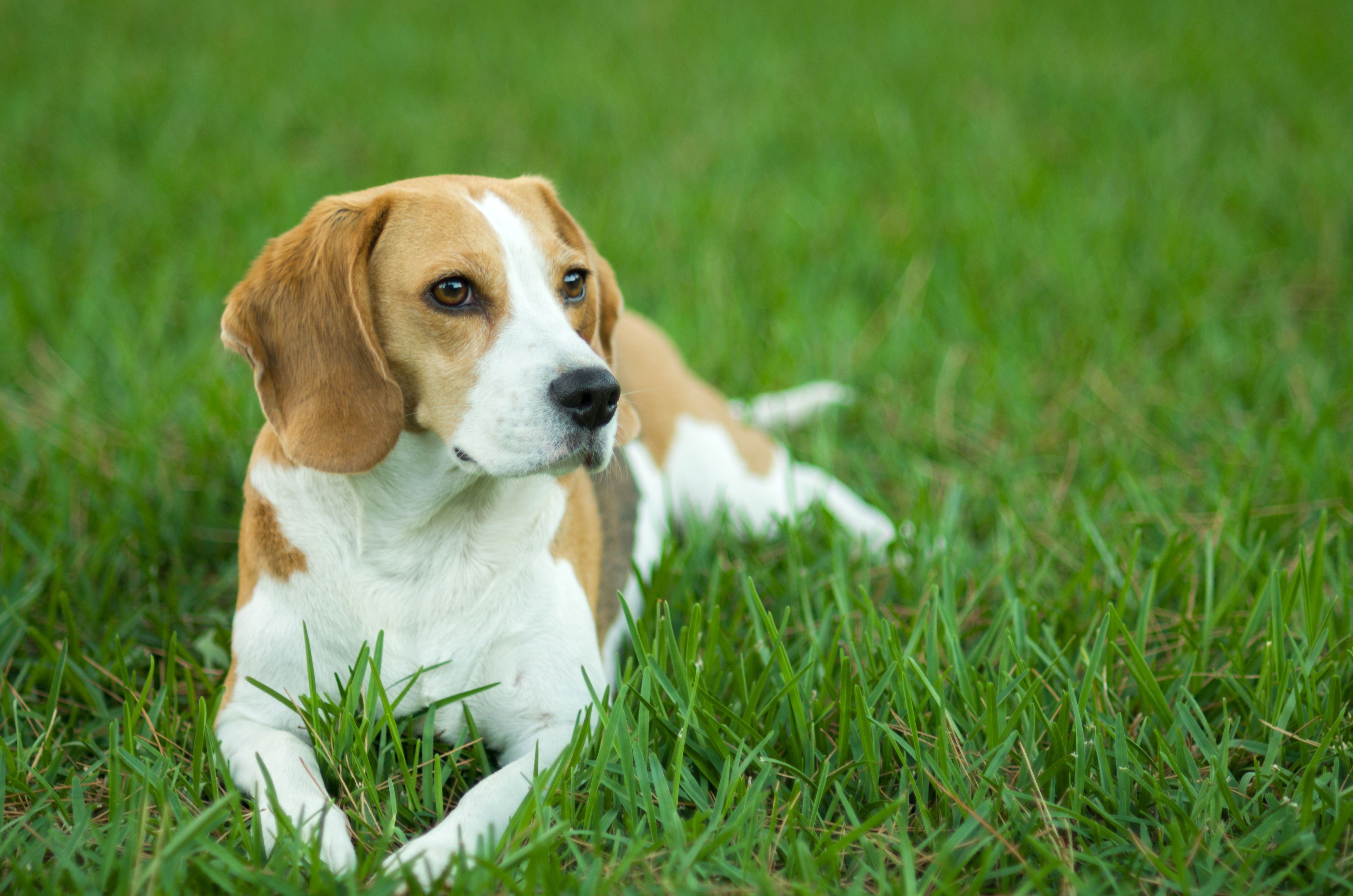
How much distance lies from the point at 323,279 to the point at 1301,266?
5.94 metres

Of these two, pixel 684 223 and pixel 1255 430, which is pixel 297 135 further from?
pixel 1255 430

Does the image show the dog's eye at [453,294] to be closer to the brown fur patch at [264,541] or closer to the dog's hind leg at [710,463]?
the brown fur patch at [264,541]

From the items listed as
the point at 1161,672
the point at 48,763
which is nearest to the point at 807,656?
the point at 1161,672

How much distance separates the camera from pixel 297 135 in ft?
26.2

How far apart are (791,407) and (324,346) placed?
2.66m

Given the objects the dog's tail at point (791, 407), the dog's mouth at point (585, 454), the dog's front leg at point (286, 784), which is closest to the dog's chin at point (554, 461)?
the dog's mouth at point (585, 454)

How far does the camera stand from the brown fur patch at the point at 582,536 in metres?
2.68

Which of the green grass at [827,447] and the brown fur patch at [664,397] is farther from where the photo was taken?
the brown fur patch at [664,397]

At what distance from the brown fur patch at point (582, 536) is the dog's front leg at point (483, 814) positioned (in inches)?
16.6

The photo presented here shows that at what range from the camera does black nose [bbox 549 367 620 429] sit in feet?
7.20

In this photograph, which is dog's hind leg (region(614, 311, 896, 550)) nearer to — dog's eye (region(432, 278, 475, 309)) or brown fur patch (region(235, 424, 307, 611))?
dog's eye (region(432, 278, 475, 309))

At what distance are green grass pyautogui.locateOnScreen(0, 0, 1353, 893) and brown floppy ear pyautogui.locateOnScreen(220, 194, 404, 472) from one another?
23.7 inches

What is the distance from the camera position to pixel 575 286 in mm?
2629

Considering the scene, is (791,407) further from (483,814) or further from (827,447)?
(483,814)
